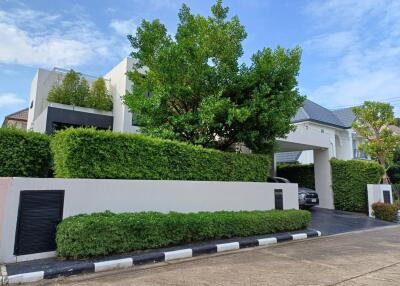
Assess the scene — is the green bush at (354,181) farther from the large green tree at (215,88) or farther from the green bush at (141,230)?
the green bush at (141,230)

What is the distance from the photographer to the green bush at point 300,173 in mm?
19500

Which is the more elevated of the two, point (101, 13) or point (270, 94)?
point (101, 13)

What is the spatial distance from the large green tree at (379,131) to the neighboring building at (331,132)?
15.3 ft

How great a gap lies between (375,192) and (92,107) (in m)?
15.2

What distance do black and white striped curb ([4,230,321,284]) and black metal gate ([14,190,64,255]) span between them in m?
0.93

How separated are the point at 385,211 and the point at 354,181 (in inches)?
88.0

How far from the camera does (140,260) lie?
642 centimetres

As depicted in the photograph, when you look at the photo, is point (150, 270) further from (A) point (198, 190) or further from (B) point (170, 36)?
(B) point (170, 36)

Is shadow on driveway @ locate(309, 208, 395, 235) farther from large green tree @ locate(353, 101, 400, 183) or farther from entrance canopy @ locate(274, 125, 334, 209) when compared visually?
large green tree @ locate(353, 101, 400, 183)

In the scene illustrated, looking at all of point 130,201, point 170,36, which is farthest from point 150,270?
point 170,36

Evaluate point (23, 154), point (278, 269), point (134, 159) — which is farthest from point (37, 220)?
point (278, 269)

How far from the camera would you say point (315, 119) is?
75.0 feet

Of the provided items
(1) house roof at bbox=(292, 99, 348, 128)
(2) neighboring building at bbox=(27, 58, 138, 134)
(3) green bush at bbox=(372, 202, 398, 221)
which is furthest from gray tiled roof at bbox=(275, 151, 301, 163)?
(2) neighboring building at bbox=(27, 58, 138, 134)

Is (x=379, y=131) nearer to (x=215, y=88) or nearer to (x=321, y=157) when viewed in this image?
(x=321, y=157)
